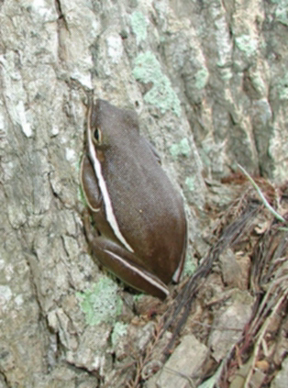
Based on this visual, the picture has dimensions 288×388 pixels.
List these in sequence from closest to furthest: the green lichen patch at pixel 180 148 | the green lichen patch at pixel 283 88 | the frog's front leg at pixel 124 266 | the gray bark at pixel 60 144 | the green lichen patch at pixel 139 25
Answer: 1. the gray bark at pixel 60 144
2. the frog's front leg at pixel 124 266
3. the green lichen patch at pixel 139 25
4. the green lichen patch at pixel 180 148
5. the green lichen patch at pixel 283 88

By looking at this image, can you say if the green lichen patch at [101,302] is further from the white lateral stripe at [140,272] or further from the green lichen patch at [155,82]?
the green lichen patch at [155,82]

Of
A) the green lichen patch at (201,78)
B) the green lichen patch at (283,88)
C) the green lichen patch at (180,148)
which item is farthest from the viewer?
the green lichen patch at (283,88)

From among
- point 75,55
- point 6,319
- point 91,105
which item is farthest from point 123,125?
point 6,319

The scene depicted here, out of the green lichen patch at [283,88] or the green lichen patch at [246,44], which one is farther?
the green lichen patch at [283,88]

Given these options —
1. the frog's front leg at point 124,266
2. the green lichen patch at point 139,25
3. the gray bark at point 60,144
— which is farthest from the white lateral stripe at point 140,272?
the green lichen patch at point 139,25

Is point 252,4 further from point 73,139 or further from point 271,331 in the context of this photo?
point 271,331

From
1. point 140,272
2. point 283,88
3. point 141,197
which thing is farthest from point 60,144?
point 283,88

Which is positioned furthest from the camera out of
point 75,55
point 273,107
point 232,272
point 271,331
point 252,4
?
point 273,107
